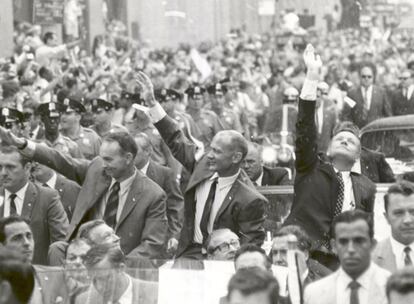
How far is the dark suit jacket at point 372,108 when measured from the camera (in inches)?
1043

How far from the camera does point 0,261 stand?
7.75 metres

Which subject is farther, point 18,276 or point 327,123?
point 327,123

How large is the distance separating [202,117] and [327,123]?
2.37 metres

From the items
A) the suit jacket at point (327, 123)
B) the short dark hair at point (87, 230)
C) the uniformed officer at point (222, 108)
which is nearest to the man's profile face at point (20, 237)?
the short dark hair at point (87, 230)

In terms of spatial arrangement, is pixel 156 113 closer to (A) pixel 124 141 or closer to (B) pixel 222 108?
(A) pixel 124 141

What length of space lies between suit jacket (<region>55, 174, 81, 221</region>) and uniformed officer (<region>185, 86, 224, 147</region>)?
312 inches

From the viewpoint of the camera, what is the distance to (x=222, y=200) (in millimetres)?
12273

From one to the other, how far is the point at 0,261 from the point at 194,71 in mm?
28762

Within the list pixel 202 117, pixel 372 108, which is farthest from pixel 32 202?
pixel 372 108

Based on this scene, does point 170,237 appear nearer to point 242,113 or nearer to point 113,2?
point 242,113

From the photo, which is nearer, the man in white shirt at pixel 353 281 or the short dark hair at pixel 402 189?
the man in white shirt at pixel 353 281

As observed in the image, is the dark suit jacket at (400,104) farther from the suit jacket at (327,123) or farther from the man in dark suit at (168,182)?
the man in dark suit at (168,182)

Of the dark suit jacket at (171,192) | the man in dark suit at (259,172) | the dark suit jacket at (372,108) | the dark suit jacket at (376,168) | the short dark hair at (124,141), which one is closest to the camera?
the short dark hair at (124,141)

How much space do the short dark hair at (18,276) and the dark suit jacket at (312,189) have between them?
3.99 m
